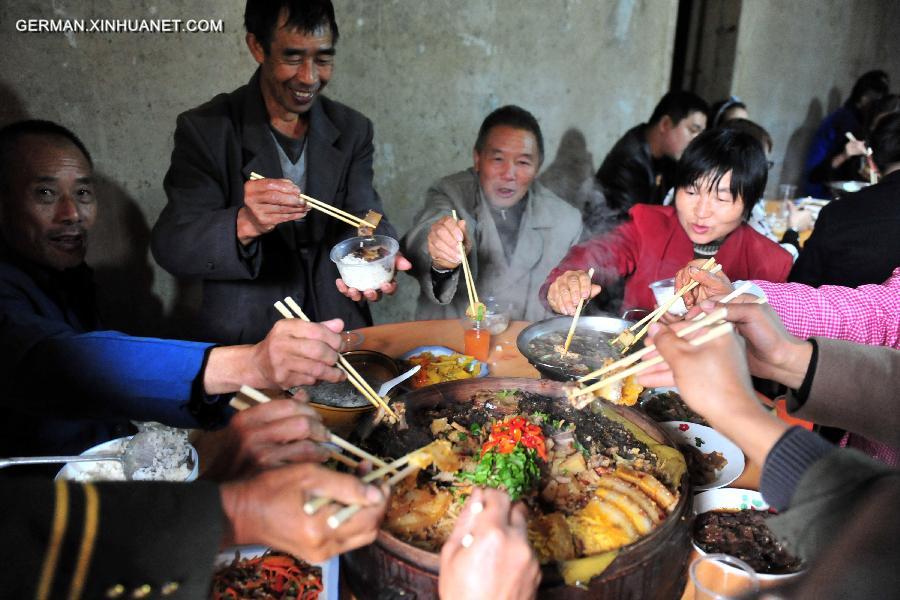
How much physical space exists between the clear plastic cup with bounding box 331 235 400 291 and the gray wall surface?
7.63ft

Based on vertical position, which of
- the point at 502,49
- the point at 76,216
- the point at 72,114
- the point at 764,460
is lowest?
the point at 764,460

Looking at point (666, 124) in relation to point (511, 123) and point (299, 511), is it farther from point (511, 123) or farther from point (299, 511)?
point (299, 511)

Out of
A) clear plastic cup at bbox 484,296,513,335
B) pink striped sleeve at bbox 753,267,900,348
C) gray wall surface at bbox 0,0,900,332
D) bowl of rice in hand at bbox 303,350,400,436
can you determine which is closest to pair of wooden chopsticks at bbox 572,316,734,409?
bowl of rice in hand at bbox 303,350,400,436

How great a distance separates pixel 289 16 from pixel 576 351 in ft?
7.96

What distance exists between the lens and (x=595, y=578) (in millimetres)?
1312

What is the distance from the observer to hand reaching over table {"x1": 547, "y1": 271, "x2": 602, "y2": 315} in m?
2.97

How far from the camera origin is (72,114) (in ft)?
12.9

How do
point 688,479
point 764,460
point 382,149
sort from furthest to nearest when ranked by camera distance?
point 382,149, point 688,479, point 764,460

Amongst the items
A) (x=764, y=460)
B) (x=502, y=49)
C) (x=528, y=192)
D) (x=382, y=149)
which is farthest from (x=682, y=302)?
(x=502, y=49)

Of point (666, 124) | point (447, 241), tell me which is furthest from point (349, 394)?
point (666, 124)

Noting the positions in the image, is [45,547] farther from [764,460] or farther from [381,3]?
[381,3]

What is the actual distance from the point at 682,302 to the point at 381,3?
383cm

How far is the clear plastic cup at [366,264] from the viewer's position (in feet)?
8.50

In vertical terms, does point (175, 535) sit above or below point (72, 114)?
below
